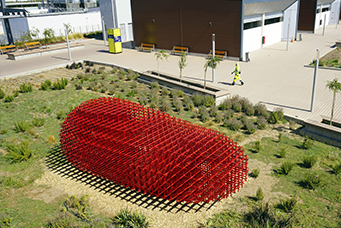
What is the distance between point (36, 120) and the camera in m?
13.3

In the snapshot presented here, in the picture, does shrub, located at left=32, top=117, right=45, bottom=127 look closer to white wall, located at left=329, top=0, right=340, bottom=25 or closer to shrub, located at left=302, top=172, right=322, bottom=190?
shrub, located at left=302, top=172, right=322, bottom=190

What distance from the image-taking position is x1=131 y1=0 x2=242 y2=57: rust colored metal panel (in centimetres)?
2312

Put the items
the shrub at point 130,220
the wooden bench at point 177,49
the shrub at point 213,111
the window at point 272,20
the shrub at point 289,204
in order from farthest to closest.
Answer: the window at point 272,20 → the wooden bench at point 177,49 → the shrub at point 213,111 → the shrub at point 289,204 → the shrub at point 130,220

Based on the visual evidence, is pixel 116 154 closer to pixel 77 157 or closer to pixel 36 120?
pixel 77 157

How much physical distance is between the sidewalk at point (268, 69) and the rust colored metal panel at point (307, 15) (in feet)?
4.79

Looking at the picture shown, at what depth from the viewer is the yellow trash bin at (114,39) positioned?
27.1 metres

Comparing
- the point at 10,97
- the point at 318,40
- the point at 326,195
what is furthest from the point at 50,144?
the point at 318,40

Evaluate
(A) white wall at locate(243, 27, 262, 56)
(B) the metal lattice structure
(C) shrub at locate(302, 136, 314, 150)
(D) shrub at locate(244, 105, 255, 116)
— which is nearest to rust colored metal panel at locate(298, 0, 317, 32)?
(A) white wall at locate(243, 27, 262, 56)

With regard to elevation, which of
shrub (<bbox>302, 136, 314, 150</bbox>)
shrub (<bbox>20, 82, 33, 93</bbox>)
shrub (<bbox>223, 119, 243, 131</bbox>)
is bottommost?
shrub (<bbox>302, 136, 314, 150</bbox>)

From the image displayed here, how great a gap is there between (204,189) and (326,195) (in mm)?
3339

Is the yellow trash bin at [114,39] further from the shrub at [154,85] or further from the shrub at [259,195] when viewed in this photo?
the shrub at [259,195]

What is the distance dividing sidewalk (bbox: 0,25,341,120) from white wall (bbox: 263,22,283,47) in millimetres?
679

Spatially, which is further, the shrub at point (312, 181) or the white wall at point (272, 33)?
the white wall at point (272, 33)

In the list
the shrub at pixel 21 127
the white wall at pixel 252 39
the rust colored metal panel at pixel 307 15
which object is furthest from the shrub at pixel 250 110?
the rust colored metal panel at pixel 307 15
